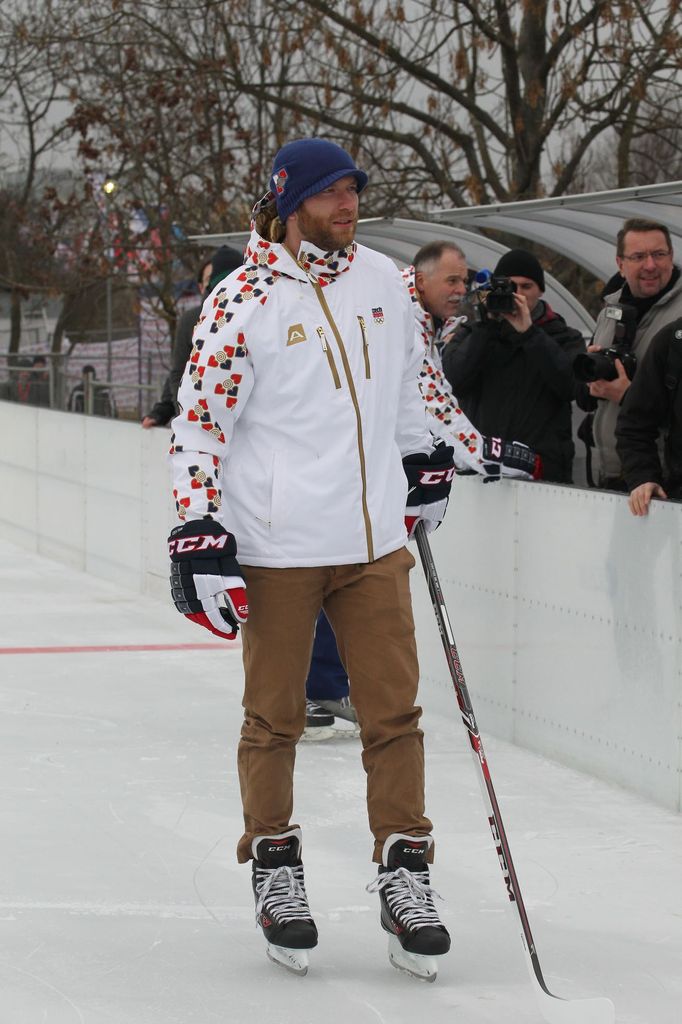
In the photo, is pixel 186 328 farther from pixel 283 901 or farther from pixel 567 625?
pixel 283 901

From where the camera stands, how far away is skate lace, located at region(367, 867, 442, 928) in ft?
8.94

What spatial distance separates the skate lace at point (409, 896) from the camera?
8.94ft

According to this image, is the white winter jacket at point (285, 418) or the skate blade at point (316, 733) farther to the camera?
the skate blade at point (316, 733)

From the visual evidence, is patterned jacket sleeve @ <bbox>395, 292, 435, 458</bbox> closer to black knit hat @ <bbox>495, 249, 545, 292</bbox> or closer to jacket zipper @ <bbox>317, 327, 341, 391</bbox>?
jacket zipper @ <bbox>317, 327, 341, 391</bbox>

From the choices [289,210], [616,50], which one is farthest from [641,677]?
[616,50]

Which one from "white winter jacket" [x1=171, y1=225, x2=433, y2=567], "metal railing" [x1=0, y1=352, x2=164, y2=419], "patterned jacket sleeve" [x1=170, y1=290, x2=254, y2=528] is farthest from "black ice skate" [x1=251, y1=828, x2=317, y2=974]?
"metal railing" [x1=0, y1=352, x2=164, y2=419]

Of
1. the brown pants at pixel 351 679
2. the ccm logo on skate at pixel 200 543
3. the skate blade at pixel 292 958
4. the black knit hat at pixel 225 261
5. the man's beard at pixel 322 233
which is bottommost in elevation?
the skate blade at pixel 292 958

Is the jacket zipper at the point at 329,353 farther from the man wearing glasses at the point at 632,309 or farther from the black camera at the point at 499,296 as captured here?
the black camera at the point at 499,296

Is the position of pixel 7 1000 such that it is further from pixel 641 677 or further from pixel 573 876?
pixel 641 677

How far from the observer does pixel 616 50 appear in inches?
453

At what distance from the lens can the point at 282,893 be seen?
110 inches

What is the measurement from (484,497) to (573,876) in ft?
5.44

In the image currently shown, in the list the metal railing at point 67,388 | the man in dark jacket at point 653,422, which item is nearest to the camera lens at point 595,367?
the man in dark jacket at point 653,422

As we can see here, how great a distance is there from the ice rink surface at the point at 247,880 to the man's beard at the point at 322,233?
1312mm
